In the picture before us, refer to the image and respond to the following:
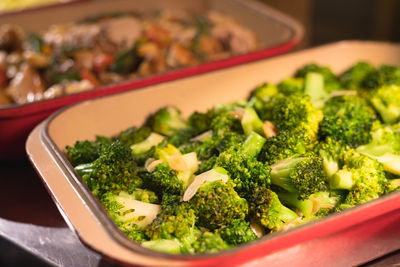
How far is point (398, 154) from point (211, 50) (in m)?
1.43

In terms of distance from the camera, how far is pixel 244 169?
144 centimetres

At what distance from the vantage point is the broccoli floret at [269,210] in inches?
52.9

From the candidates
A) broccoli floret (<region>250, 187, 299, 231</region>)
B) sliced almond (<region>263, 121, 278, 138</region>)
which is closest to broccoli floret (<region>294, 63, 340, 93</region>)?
sliced almond (<region>263, 121, 278, 138</region>)

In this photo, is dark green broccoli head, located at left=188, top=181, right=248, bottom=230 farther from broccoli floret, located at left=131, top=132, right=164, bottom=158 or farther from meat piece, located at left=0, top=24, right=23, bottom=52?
meat piece, located at left=0, top=24, right=23, bottom=52

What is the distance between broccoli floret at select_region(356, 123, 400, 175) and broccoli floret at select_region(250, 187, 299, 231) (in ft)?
1.30

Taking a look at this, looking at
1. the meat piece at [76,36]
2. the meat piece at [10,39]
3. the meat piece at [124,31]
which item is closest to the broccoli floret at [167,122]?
the meat piece at [124,31]

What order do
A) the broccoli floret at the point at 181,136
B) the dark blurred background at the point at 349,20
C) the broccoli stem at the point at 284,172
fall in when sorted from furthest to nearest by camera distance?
the dark blurred background at the point at 349,20, the broccoli floret at the point at 181,136, the broccoli stem at the point at 284,172

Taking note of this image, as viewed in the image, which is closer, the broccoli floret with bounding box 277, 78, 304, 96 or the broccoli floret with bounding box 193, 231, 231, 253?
the broccoli floret with bounding box 193, 231, 231, 253

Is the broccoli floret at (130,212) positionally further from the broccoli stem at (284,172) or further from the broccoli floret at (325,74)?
the broccoli floret at (325,74)

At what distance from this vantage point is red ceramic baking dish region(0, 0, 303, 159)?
1.91m

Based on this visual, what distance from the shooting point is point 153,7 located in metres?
3.43

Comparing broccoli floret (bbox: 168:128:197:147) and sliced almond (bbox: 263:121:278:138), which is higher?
sliced almond (bbox: 263:121:278:138)

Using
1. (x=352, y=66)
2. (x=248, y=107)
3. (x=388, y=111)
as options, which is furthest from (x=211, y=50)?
(x=388, y=111)

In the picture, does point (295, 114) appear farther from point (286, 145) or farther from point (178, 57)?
point (178, 57)
